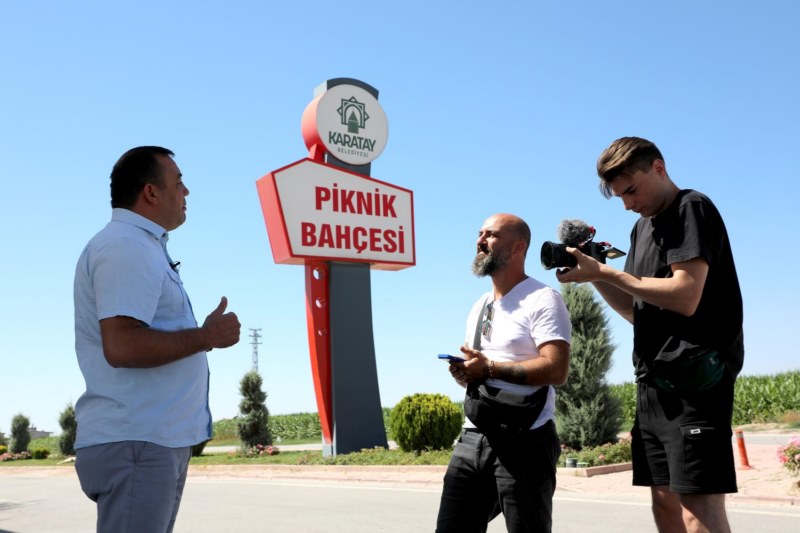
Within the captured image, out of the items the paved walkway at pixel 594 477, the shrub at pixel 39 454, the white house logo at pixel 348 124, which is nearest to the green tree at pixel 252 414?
the paved walkway at pixel 594 477

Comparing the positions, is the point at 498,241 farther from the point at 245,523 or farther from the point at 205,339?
the point at 245,523

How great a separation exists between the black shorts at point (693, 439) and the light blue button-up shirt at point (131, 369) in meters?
1.86

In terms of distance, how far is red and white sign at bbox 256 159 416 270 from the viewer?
Result: 1744cm

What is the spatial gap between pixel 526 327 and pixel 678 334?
0.74m

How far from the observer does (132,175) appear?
3.01 metres

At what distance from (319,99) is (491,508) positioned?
52.0ft

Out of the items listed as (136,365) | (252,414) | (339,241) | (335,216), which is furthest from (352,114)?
(136,365)

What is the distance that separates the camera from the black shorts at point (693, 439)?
301 cm

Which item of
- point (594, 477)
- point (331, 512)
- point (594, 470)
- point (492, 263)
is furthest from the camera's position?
point (594, 470)

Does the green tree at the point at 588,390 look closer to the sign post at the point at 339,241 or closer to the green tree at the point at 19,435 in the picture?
the sign post at the point at 339,241

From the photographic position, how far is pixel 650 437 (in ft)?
10.8

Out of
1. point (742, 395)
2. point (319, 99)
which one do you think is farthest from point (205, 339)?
point (742, 395)

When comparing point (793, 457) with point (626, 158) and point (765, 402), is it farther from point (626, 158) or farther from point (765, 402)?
point (765, 402)

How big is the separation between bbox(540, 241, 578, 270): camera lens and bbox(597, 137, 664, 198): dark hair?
0.37 m
